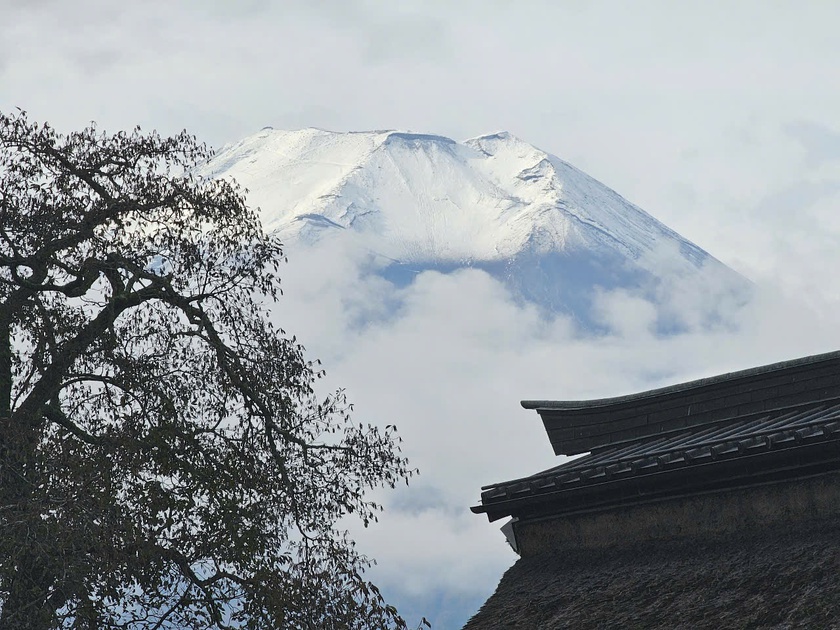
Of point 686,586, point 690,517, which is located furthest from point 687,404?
point 686,586

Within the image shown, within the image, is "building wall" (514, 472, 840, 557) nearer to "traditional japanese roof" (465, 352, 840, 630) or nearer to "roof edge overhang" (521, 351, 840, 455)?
"traditional japanese roof" (465, 352, 840, 630)

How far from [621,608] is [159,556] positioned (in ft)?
22.3

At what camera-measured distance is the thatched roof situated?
745 cm

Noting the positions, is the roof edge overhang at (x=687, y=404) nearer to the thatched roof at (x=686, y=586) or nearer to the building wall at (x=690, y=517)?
the building wall at (x=690, y=517)

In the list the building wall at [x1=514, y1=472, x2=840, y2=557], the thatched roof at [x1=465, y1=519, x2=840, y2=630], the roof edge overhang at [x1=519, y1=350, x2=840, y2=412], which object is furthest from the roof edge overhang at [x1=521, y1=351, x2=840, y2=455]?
the thatched roof at [x1=465, y1=519, x2=840, y2=630]

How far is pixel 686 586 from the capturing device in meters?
8.42

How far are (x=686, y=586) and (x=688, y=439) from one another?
2.65m

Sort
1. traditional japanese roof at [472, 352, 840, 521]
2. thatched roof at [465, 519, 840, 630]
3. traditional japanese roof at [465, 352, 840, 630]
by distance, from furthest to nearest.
→ traditional japanese roof at [472, 352, 840, 521]
traditional japanese roof at [465, 352, 840, 630]
thatched roof at [465, 519, 840, 630]

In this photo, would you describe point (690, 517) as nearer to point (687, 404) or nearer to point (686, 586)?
point (686, 586)

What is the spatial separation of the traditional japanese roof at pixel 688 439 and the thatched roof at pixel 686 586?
1.57 feet

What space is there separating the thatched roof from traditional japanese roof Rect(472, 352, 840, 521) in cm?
48

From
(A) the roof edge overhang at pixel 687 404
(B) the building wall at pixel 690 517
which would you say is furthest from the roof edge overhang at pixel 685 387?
(B) the building wall at pixel 690 517

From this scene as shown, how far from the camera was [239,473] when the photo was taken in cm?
1475

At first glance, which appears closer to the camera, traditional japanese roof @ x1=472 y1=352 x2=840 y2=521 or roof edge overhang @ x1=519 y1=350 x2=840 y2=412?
traditional japanese roof @ x1=472 y1=352 x2=840 y2=521
